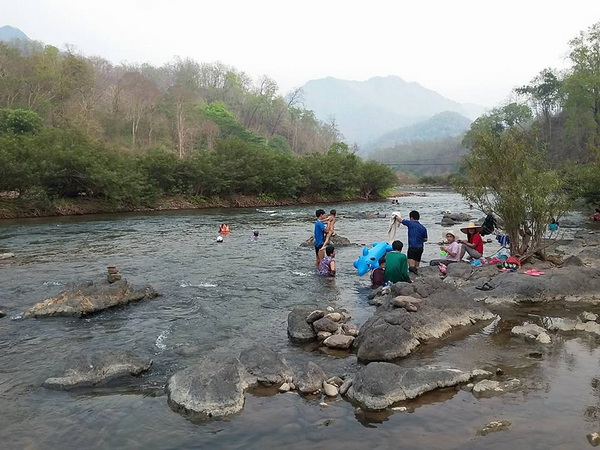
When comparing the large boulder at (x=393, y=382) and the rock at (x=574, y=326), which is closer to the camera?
the large boulder at (x=393, y=382)

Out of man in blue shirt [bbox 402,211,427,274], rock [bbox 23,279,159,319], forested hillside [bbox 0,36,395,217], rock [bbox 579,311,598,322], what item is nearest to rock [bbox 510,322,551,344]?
rock [bbox 579,311,598,322]

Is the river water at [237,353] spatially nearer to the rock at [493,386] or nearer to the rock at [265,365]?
the rock at [493,386]

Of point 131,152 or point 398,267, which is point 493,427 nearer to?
point 398,267

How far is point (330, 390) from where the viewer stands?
7289 mm

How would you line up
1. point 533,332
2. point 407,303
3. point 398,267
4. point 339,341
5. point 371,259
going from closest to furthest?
point 339,341
point 533,332
point 407,303
point 398,267
point 371,259

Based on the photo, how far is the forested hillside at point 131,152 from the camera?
37625mm

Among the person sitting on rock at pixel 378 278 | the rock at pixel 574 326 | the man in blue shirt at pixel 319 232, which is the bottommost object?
the rock at pixel 574 326

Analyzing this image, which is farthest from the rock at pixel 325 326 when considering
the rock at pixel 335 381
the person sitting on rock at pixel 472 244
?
the person sitting on rock at pixel 472 244

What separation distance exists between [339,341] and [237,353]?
6.52 ft

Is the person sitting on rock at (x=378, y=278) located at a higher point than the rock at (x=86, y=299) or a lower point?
higher

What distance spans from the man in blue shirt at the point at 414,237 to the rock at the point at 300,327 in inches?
232

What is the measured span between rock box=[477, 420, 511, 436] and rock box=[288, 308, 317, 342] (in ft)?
13.7

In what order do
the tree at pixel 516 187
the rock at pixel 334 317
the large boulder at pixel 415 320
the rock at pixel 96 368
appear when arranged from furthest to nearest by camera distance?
the tree at pixel 516 187 < the rock at pixel 334 317 < the large boulder at pixel 415 320 < the rock at pixel 96 368

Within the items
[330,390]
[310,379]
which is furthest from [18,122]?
[330,390]
